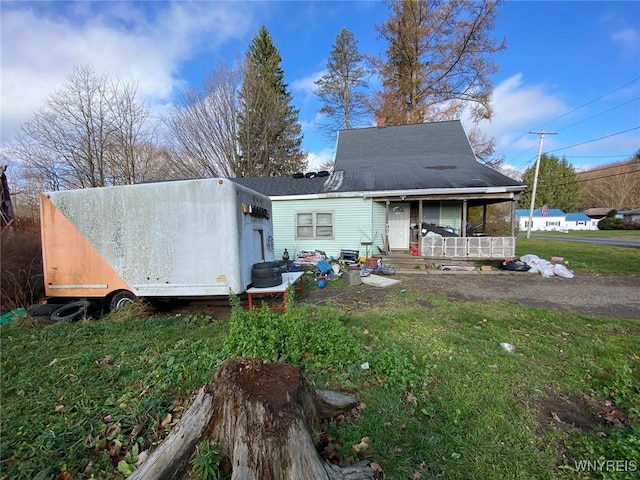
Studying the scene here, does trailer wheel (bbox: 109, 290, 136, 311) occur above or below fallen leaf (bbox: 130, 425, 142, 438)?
above

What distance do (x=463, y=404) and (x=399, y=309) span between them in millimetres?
3029

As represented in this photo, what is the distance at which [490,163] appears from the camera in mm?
21375

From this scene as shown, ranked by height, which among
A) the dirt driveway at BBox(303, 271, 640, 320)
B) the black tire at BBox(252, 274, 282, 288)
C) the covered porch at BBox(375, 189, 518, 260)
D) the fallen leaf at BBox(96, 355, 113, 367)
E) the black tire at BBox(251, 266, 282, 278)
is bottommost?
the dirt driveway at BBox(303, 271, 640, 320)

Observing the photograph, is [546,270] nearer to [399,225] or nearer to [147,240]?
[399,225]

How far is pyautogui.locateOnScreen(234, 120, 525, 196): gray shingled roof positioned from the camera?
10727mm

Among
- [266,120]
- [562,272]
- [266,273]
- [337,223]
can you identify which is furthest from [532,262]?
[266,120]

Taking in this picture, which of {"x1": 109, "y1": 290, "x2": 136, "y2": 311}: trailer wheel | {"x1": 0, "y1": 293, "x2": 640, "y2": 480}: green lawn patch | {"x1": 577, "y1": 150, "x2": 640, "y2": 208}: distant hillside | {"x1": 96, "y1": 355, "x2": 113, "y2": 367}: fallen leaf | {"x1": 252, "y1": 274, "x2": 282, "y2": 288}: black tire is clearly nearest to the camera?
{"x1": 0, "y1": 293, "x2": 640, "y2": 480}: green lawn patch

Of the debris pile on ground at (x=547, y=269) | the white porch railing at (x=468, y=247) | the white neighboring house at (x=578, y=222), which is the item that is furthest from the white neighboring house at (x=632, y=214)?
the white porch railing at (x=468, y=247)

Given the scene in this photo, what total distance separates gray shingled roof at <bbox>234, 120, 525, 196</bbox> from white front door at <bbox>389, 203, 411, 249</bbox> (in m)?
1.38

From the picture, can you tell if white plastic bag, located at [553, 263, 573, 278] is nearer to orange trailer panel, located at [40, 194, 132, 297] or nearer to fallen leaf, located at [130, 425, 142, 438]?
fallen leaf, located at [130, 425, 142, 438]

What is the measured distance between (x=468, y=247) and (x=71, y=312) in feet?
37.5

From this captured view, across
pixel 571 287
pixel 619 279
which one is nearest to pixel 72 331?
pixel 571 287

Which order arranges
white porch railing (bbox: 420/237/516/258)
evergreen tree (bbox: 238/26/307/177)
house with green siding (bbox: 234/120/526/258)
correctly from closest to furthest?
white porch railing (bbox: 420/237/516/258) < house with green siding (bbox: 234/120/526/258) < evergreen tree (bbox: 238/26/307/177)

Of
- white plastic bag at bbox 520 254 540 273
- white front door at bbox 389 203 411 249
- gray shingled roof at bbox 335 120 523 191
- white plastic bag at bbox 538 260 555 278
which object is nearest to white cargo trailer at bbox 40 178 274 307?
gray shingled roof at bbox 335 120 523 191
